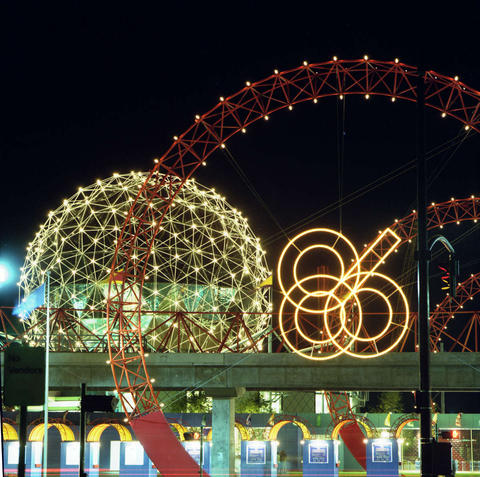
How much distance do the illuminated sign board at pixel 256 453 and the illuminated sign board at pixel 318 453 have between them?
2121 mm

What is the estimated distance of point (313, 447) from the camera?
124ft

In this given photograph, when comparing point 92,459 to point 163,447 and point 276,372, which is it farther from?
point 276,372

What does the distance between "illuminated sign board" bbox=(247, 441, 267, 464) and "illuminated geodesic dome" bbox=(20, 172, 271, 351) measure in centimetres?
1690

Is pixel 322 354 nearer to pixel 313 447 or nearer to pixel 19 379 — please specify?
pixel 313 447

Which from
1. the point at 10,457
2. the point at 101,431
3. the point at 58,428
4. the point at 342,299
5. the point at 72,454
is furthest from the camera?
the point at 342,299

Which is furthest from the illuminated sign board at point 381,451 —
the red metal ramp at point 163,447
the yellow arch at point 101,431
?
the yellow arch at point 101,431

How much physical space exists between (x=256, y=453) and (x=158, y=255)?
21128 millimetres

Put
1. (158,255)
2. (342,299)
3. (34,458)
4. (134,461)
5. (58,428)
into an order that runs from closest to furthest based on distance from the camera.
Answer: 1. (134,461)
2. (34,458)
3. (58,428)
4. (342,299)
5. (158,255)

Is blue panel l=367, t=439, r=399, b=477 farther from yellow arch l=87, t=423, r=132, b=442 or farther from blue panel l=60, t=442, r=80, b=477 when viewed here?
blue panel l=60, t=442, r=80, b=477

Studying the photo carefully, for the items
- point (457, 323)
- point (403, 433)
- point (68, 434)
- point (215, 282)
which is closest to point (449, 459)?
point (68, 434)

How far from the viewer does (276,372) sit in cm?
3762

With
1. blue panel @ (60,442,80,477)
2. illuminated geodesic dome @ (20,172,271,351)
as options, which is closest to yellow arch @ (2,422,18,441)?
blue panel @ (60,442,80,477)

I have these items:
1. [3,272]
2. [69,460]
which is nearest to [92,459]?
[69,460]

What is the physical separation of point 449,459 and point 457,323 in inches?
2342
